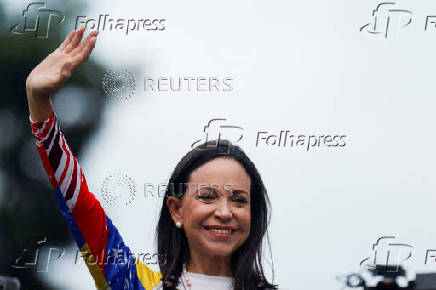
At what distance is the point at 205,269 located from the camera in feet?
11.9

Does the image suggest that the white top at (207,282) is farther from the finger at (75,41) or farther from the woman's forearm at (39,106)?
the finger at (75,41)

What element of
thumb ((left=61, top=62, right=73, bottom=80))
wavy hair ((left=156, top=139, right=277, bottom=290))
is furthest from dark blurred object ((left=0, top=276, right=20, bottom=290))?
thumb ((left=61, top=62, right=73, bottom=80))

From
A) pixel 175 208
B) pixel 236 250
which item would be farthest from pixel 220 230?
pixel 175 208

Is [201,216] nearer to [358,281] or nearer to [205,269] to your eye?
[205,269]

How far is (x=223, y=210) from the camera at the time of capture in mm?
3627

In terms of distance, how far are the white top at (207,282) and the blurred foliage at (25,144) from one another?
144cm

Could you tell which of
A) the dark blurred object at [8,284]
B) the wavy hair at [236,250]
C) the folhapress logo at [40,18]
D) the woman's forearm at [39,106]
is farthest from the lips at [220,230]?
the folhapress logo at [40,18]

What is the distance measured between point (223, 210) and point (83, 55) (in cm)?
A: 93

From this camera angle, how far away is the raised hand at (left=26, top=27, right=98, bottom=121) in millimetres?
3211

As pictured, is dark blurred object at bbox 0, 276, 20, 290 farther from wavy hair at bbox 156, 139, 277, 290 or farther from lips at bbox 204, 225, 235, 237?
lips at bbox 204, 225, 235, 237

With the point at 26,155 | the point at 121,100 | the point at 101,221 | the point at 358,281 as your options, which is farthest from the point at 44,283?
the point at 358,281

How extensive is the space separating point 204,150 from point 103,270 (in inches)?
28.2

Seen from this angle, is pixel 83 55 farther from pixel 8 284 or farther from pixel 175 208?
pixel 8 284

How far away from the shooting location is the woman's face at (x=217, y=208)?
362cm
